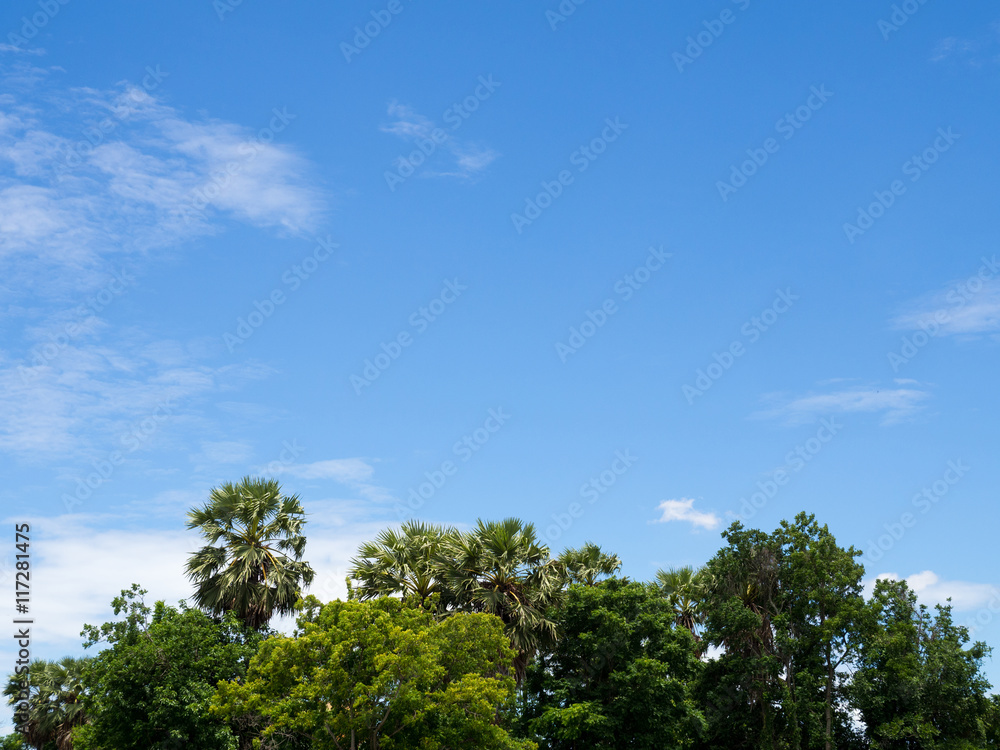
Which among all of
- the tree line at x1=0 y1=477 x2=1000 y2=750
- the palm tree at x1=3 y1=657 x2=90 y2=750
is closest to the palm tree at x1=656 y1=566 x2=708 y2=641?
the tree line at x1=0 y1=477 x2=1000 y2=750

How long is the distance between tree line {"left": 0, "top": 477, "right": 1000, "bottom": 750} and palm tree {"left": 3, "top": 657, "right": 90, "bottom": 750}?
4.0 inches

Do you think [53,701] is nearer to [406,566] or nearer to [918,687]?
[406,566]

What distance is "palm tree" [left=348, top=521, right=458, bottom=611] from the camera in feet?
119

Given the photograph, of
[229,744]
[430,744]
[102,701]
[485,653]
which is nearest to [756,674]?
[485,653]

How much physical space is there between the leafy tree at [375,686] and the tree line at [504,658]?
7 cm

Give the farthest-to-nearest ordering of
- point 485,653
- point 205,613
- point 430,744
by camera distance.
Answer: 1. point 205,613
2. point 485,653
3. point 430,744

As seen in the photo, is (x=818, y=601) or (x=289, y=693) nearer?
(x=289, y=693)

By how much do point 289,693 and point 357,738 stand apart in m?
2.59

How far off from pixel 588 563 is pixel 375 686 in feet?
44.0

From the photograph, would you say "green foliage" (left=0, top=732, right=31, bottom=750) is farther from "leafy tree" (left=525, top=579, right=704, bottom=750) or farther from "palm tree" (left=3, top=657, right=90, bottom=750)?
"leafy tree" (left=525, top=579, right=704, bottom=750)

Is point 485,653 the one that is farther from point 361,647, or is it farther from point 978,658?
point 978,658

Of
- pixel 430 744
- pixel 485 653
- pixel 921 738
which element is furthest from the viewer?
pixel 921 738

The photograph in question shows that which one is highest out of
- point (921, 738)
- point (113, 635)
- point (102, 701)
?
point (113, 635)

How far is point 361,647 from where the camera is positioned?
27.6 meters
